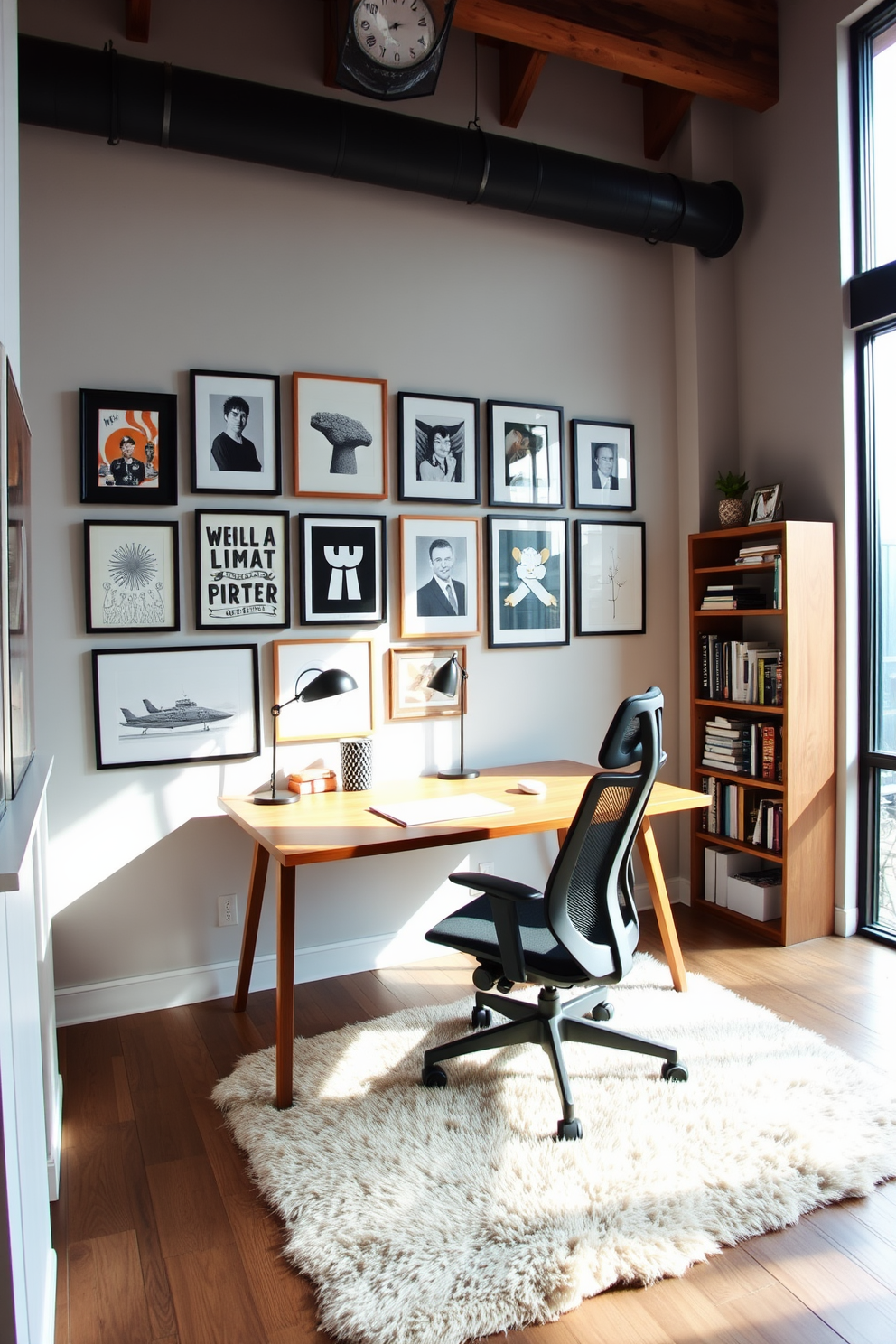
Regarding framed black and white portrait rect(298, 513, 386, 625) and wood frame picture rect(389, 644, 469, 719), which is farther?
wood frame picture rect(389, 644, 469, 719)

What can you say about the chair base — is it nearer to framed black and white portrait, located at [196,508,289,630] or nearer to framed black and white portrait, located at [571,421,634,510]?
framed black and white portrait, located at [196,508,289,630]

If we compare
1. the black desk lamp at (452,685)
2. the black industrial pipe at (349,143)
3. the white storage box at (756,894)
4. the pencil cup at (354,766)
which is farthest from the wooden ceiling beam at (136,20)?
the white storage box at (756,894)

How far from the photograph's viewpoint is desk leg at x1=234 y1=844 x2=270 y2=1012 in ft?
9.82

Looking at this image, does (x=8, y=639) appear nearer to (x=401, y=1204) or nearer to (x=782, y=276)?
(x=401, y=1204)

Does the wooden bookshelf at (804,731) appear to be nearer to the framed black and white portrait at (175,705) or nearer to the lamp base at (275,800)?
the lamp base at (275,800)

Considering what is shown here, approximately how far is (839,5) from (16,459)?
11.9 feet

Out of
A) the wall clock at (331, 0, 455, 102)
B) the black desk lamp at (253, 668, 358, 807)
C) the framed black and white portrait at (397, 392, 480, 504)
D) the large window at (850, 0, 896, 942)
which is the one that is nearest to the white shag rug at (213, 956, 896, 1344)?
the black desk lamp at (253, 668, 358, 807)

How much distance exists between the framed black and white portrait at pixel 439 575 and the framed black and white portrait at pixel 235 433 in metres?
0.57

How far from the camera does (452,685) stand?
3279 millimetres

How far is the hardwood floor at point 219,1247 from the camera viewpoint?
172cm

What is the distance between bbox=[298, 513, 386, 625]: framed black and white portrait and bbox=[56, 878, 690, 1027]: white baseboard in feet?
4.02

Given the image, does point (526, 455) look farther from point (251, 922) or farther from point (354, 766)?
point (251, 922)

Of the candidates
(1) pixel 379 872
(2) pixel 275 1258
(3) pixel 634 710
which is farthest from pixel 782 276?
(2) pixel 275 1258

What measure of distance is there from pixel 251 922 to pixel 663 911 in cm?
140
